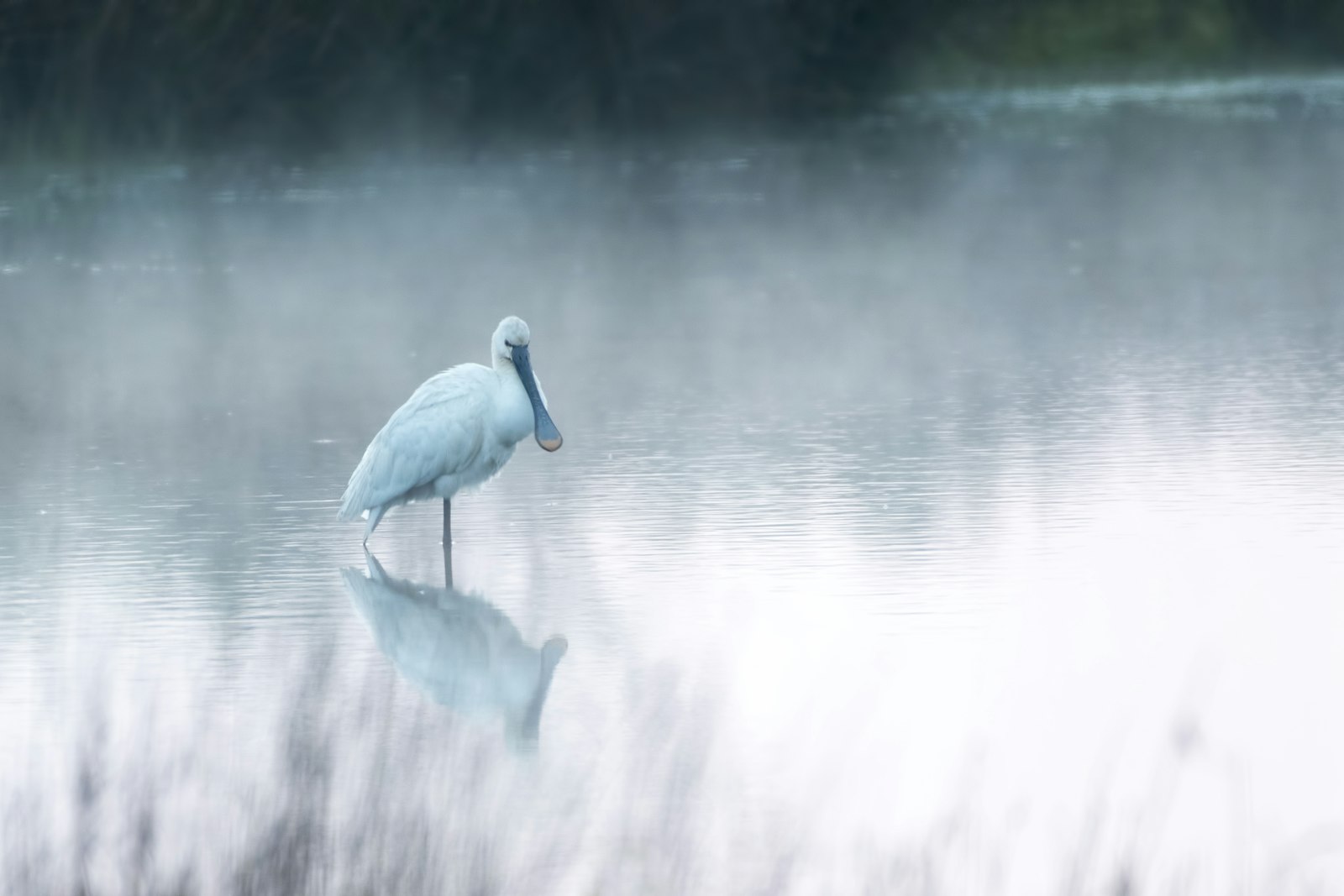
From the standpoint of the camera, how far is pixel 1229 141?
25.0m

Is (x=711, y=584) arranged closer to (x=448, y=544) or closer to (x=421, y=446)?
(x=448, y=544)

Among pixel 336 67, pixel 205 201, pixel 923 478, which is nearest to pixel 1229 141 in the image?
pixel 205 201

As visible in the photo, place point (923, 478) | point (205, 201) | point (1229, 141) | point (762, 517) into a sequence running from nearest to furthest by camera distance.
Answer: point (762, 517) → point (923, 478) → point (205, 201) → point (1229, 141)

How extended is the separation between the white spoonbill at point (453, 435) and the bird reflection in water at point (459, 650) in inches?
18.6

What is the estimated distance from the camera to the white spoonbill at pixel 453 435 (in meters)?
8.15

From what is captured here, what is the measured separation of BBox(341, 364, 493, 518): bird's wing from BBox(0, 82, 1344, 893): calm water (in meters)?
0.20

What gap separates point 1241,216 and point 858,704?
12837 millimetres

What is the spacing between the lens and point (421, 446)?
8.14m

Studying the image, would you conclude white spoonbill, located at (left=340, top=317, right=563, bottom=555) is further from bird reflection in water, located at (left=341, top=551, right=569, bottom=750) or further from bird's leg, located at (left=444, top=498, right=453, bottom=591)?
bird reflection in water, located at (left=341, top=551, right=569, bottom=750)

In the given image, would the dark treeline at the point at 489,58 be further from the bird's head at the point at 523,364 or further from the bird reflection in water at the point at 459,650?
the bird reflection in water at the point at 459,650

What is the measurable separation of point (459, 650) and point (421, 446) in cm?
156

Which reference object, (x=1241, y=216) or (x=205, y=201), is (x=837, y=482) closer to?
(x=1241, y=216)

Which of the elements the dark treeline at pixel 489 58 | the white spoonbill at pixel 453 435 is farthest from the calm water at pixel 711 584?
the dark treeline at pixel 489 58

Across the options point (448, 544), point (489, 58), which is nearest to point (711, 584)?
point (448, 544)
